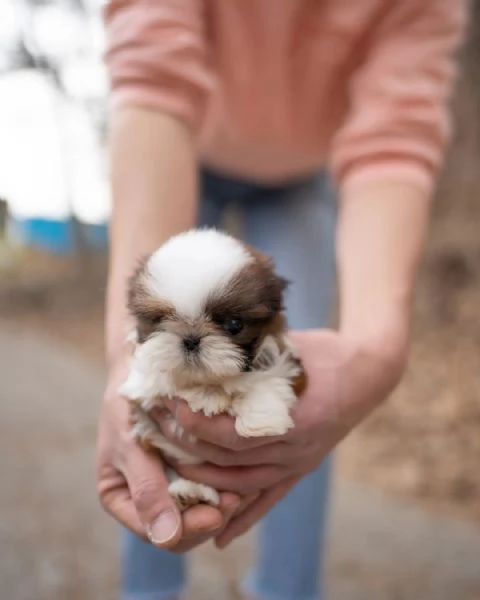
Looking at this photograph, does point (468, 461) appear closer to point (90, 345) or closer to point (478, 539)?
point (478, 539)

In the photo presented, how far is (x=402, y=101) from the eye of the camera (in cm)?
97

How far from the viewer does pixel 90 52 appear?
3.26m

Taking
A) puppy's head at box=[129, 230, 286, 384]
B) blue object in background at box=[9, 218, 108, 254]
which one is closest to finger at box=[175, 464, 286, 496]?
puppy's head at box=[129, 230, 286, 384]

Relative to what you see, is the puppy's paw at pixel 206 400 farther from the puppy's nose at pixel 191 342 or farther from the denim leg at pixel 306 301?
the denim leg at pixel 306 301

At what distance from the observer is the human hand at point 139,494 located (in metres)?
0.70

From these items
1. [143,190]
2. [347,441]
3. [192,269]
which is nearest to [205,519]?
[192,269]

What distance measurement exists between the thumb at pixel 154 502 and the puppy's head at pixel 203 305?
117mm

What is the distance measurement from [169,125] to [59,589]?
37.6 inches

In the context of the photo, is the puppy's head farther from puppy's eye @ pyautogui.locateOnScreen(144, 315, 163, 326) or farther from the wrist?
the wrist

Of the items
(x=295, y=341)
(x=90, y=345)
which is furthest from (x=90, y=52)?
(x=295, y=341)

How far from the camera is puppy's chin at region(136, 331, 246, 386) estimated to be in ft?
1.94

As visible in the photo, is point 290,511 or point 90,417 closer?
point 290,511

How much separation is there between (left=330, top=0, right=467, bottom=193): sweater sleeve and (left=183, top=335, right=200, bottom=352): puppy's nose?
0.44 metres

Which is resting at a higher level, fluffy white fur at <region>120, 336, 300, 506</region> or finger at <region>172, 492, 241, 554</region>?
fluffy white fur at <region>120, 336, 300, 506</region>
